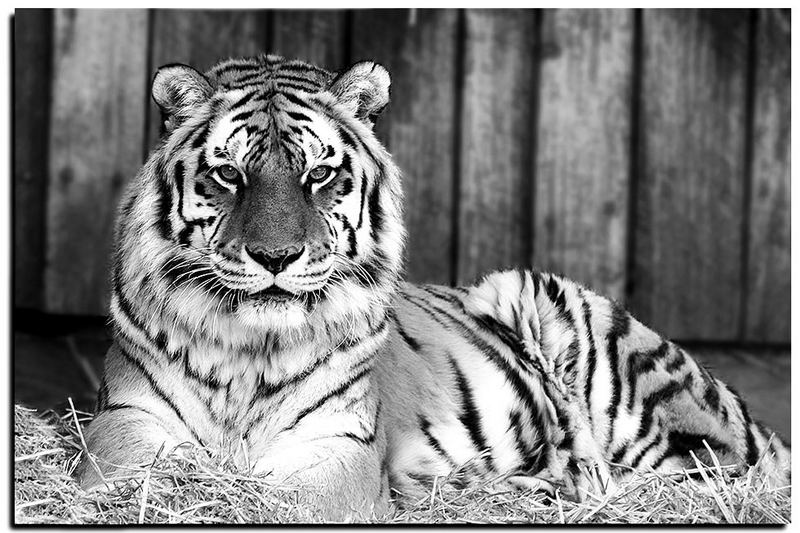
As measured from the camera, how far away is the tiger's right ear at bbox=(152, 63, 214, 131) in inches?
102

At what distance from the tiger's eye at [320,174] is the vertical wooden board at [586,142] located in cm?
152

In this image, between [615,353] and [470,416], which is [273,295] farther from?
[615,353]

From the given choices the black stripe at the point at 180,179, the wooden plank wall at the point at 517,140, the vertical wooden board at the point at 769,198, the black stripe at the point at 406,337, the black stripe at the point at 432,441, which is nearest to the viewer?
the black stripe at the point at 180,179

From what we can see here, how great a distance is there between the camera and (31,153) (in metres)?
3.70

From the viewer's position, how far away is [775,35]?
3512 mm

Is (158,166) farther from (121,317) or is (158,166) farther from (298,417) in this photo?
(298,417)

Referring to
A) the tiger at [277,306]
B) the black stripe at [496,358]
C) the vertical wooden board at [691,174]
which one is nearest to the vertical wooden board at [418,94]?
the vertical wooden board at [691,174]

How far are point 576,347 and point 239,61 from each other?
1.20m

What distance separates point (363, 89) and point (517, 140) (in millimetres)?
1367

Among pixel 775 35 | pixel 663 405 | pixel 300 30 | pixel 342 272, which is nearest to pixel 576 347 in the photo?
pixel 663 405

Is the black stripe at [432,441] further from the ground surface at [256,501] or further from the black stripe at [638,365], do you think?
the black stripe at [638,365]

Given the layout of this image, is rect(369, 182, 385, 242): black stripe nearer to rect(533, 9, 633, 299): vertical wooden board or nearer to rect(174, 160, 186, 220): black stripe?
rect(174, 160, 186, 220): black stripe

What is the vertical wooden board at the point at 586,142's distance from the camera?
13.0 feet

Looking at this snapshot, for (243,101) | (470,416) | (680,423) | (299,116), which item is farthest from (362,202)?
(680,423)
